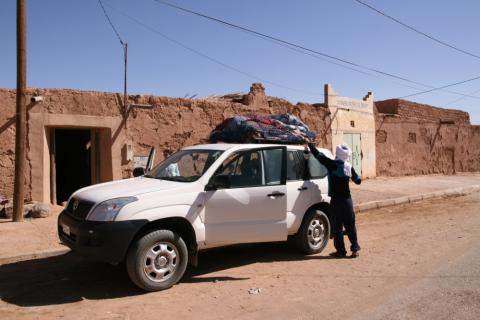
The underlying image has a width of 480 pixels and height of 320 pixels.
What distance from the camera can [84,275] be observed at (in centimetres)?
566

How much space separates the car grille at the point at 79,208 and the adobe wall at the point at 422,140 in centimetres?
1641

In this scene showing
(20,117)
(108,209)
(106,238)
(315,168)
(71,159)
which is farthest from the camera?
(71,159)

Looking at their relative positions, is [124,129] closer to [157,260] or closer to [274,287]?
[157,260]

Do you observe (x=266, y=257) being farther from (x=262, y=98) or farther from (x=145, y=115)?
(x=262, y=98)

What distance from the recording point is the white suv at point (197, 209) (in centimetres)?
468

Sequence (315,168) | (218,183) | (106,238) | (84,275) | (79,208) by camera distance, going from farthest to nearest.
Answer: (315,168)
(84,275)
(218,183)
(79,208)
(106,238)

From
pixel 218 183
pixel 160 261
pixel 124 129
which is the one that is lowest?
pixel 160 261

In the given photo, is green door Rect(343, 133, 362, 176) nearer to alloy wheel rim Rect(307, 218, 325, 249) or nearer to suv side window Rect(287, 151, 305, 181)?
alloy wheel rim Rect(307, 218, 325, 249)

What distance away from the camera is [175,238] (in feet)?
16.4

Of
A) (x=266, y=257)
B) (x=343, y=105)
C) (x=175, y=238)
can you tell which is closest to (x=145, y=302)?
(x=175, y=238)

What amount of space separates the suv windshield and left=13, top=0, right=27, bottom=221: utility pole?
3.92m

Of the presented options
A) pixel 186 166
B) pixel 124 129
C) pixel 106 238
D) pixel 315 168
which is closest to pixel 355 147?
pixel 124 129

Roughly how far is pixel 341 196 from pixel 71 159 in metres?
9.10

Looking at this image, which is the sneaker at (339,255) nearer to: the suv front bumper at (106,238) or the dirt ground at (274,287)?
the dirt ground at (274,287)
